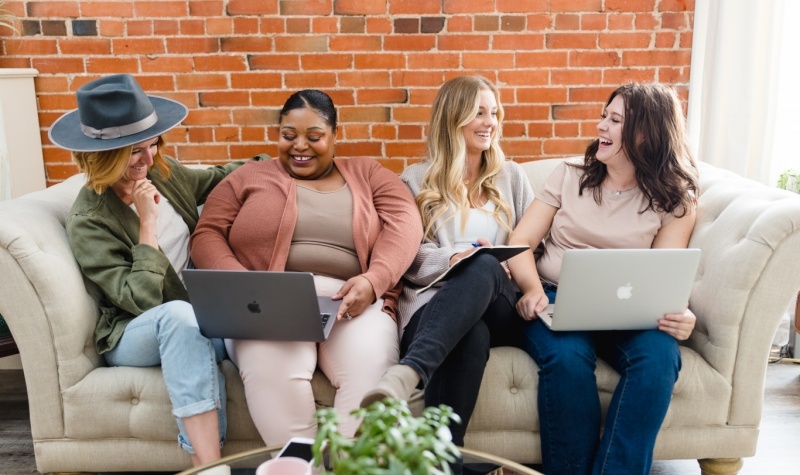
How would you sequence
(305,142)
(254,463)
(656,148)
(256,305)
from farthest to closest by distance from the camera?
(305,142) < (656,148) < (256,305) < (254,463)

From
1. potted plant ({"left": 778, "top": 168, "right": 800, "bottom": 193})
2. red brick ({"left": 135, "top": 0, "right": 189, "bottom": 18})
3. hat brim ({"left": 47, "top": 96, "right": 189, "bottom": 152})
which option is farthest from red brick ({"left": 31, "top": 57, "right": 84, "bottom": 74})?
potted plant ({"left": 778, "top": 168, "right": 800, "bottom": 193})

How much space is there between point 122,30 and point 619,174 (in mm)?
1899

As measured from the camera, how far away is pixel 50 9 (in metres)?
2.64

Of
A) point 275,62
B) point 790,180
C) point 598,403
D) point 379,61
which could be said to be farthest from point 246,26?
point 790,180

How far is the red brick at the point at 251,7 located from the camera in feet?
8.75

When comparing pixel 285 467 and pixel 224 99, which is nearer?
pixel 285 467

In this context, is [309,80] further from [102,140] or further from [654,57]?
[654,57]

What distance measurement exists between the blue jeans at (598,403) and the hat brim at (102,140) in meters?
1.20

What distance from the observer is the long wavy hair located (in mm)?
2072

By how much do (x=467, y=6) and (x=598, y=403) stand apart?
5.25 feet

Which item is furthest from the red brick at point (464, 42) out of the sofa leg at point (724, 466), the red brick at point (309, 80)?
the sofa leg at point (724, 466)

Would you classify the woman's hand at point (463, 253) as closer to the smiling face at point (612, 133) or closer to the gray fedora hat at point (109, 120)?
the smiling face at point (612, 133)

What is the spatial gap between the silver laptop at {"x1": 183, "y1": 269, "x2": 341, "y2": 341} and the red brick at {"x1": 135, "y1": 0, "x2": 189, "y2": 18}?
56.1 inches

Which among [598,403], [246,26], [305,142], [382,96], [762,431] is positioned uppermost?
[246,26]
